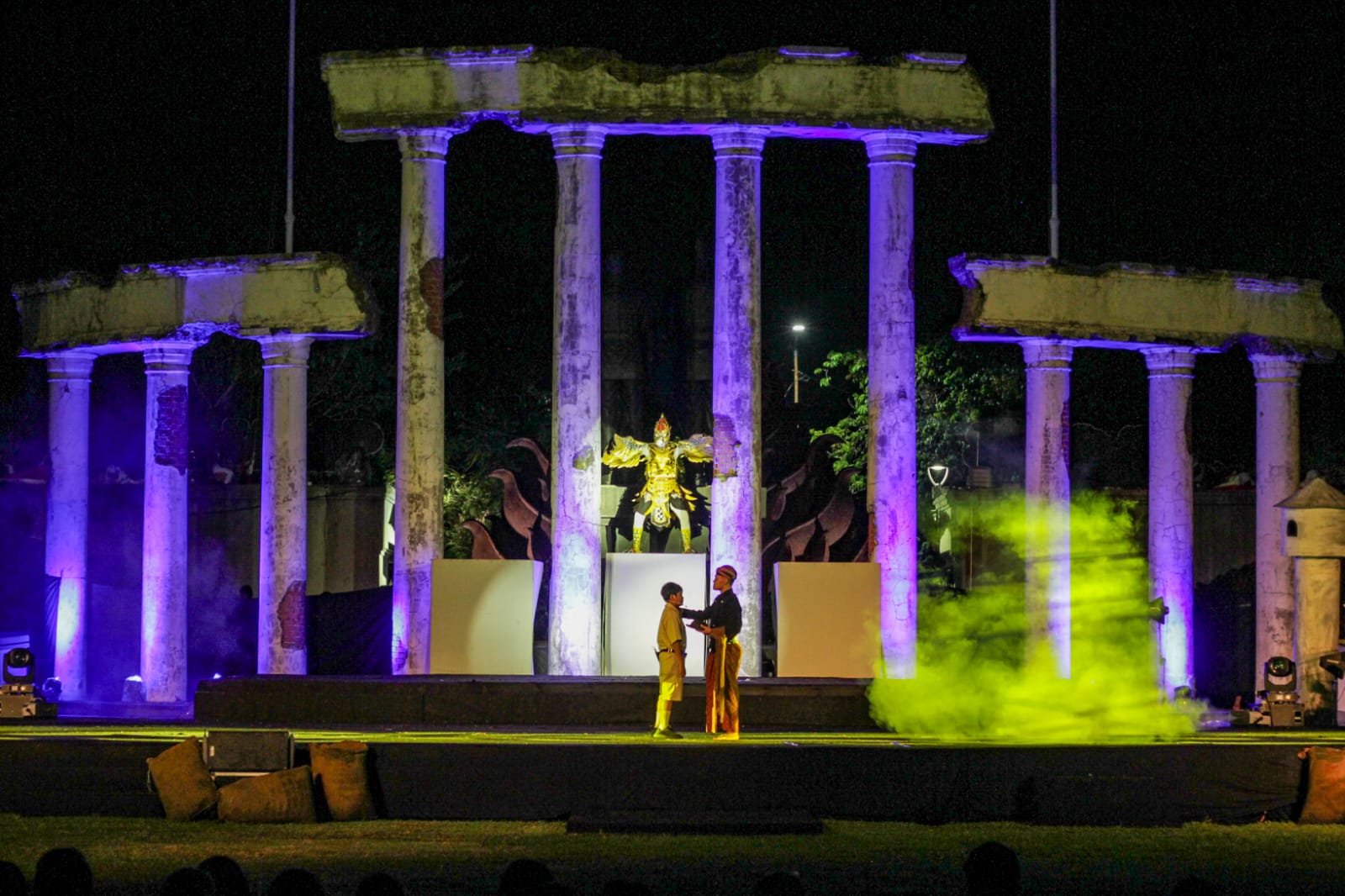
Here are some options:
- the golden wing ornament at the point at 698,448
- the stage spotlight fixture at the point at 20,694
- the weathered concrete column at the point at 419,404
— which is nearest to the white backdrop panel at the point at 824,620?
the golden wing ornament at the point at 698,448

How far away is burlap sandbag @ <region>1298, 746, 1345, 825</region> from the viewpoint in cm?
1975

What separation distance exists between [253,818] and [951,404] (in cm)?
2391

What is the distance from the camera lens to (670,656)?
22344 millimetres

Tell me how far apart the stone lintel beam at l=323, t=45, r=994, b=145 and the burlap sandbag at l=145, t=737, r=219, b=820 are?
12374mm

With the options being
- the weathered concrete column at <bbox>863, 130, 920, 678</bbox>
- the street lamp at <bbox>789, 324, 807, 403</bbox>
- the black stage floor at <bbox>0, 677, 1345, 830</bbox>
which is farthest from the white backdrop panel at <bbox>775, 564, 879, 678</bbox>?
the street lamp at <bbox>789, 324, 807, 403</bbox>

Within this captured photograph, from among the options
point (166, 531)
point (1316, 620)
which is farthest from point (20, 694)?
point (1316, 620)

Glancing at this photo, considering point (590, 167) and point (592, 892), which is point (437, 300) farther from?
point (592, 892)

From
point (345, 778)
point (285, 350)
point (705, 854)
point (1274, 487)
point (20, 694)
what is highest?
point (285, 350)

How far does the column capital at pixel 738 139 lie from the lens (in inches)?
1128

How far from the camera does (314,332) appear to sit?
29047 mm

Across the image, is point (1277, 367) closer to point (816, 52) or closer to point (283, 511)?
point (816, 52)

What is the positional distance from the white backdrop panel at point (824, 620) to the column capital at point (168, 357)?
36.2 ft

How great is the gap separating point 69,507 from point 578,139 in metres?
10.9

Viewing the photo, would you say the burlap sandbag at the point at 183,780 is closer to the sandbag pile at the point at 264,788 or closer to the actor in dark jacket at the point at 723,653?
the sandbag pile at the point at 264,788
